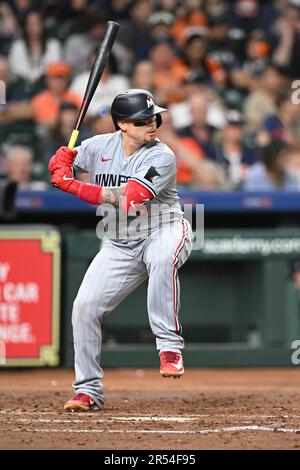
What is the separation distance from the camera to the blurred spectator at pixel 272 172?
960 cm

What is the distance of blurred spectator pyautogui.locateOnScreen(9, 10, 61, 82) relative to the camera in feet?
35.1

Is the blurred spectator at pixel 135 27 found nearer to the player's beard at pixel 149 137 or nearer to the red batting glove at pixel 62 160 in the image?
the player's beard at pixel 149 137

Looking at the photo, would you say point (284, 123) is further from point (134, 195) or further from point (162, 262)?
point (134, 195)

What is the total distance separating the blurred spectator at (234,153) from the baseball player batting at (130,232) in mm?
3824

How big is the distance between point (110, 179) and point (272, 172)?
13.1 ft

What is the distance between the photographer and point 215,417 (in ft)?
19.0

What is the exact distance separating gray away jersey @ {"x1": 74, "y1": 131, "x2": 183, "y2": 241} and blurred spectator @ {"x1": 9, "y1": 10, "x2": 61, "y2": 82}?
484 centimetres

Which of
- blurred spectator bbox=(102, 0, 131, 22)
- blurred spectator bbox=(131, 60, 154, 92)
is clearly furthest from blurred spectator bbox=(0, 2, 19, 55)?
blurred spectator bbox=(131, 60, 154, 92)

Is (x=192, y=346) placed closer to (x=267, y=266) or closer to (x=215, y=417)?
(x=267, y=266)

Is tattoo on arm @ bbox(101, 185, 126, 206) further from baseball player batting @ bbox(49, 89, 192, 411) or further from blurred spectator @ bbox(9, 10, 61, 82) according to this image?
blurred spectator @ bbox(9, 10, 61, 82)

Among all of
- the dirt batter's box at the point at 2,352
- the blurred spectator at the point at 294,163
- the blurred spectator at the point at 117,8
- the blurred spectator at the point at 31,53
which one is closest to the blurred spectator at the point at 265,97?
the blurred spectator at the point at 294,163

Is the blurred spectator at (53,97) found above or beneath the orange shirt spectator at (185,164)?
above

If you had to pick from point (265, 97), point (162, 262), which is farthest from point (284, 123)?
point (162, 262)
